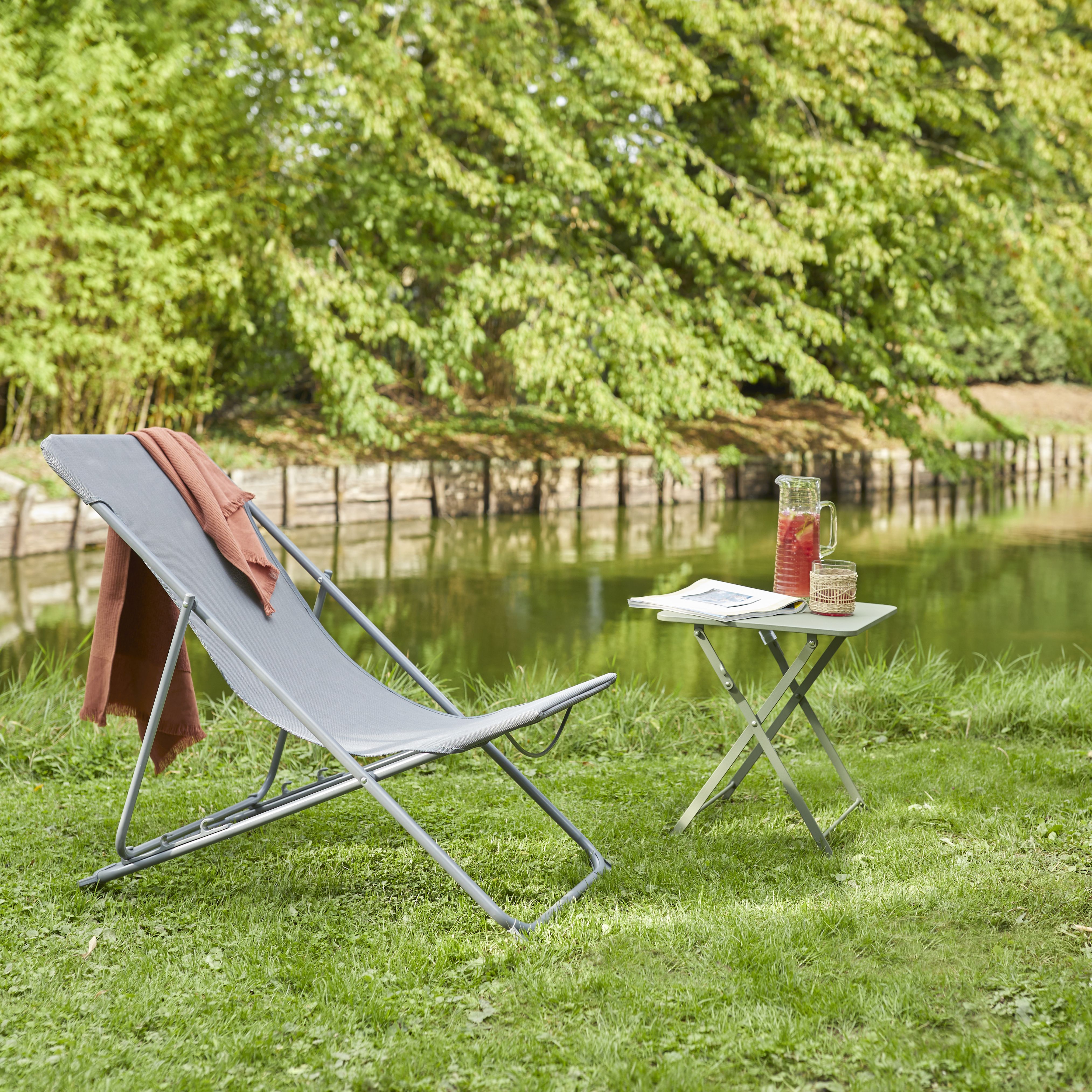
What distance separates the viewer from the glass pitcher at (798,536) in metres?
3.05

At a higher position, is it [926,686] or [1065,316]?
[1065,316]

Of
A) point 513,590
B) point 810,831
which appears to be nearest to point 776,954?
point 810,831

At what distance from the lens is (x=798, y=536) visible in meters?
3.06

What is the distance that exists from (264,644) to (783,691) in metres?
1.35

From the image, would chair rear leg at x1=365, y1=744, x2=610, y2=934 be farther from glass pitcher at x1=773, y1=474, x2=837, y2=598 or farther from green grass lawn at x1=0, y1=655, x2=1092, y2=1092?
glass pitcher at x1=773, y1=474, x2=837, y2=598

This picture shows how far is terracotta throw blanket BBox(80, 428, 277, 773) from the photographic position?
2.82m

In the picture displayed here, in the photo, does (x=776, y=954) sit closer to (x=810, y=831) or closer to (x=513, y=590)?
(x=810, y=831)

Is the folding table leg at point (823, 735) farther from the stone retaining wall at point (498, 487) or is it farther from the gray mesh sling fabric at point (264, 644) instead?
the stone retaining wall at point (498, 487)

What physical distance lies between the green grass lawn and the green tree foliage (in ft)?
24.3

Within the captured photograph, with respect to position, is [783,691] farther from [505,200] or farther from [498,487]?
[498,487]

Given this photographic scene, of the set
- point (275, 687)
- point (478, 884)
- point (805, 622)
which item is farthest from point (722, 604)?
point (275, 687)

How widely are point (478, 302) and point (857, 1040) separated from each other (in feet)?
31.7

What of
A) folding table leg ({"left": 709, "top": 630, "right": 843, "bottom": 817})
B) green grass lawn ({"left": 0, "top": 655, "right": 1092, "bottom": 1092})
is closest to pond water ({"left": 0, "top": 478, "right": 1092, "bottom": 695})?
green grass lawn ({"left": 0, "top": 655, "right": 1092, "bottom": 1092})

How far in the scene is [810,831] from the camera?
291 centimetres
